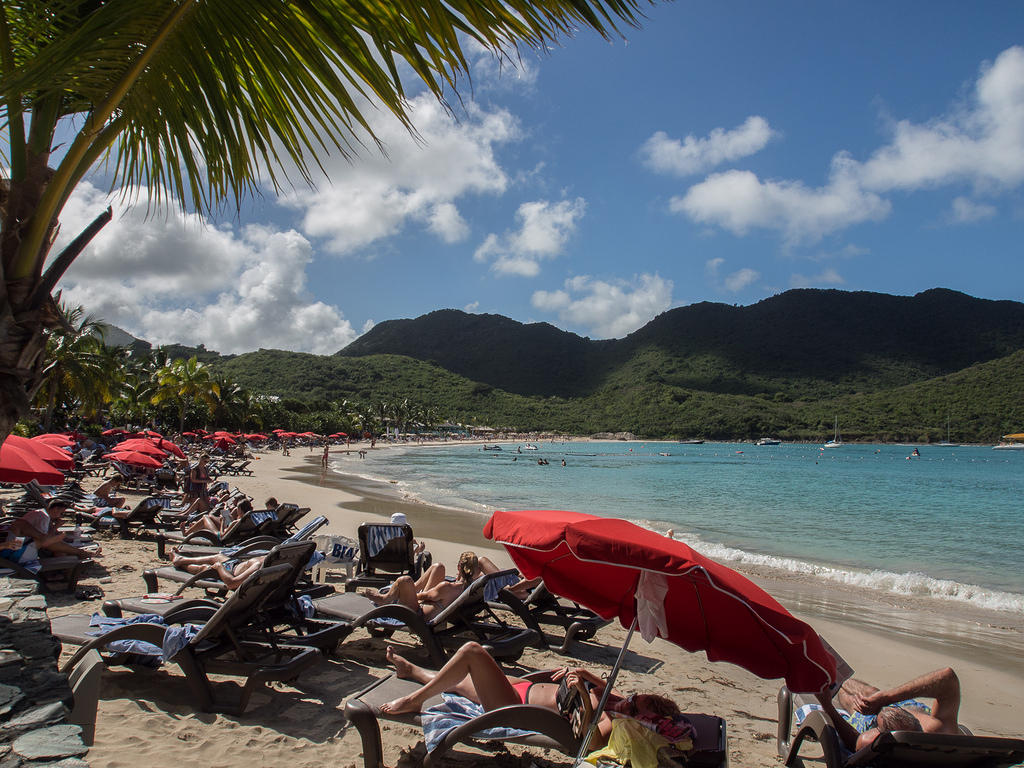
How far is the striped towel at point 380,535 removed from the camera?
20.9ft

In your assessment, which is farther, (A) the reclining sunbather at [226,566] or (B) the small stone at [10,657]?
(A) the reclining sunbather at [226,566]

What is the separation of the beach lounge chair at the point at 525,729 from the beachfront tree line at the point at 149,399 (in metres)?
2.10

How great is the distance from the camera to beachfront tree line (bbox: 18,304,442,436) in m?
23.9

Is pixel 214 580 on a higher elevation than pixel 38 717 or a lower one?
lower

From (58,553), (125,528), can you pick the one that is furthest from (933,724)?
(125,528)

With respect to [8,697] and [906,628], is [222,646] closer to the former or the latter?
[8,697]

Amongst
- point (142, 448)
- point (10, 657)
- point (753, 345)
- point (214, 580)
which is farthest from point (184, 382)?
point (753, 345)

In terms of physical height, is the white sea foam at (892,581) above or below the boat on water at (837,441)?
below

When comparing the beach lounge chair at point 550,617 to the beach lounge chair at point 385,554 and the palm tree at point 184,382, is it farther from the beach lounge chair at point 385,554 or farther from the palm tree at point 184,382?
the palm tree at point 184,382

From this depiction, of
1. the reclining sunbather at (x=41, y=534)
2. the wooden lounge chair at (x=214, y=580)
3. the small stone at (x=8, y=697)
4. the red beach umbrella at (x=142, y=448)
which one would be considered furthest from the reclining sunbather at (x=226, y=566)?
the red beach umbrella at (x=142, y=448)

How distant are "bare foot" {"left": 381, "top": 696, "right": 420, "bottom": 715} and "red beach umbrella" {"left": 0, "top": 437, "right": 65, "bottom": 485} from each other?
183 inches

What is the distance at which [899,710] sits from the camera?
2869 millimetres

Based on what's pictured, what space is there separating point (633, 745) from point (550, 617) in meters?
3.04

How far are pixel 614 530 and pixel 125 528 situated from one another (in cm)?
944
